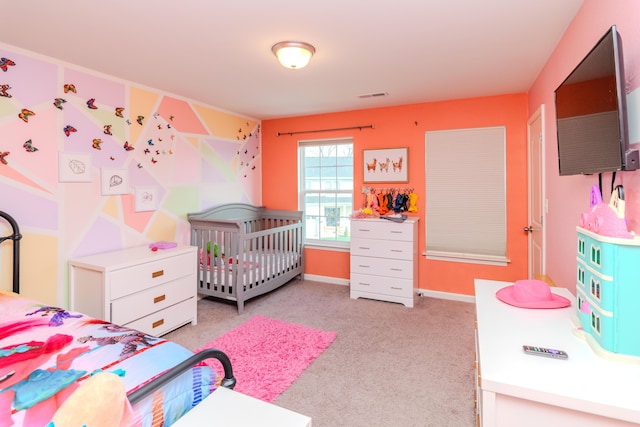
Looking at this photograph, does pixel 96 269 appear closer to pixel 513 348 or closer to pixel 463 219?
pixel 513 348

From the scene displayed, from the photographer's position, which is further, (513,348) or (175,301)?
(175,301)

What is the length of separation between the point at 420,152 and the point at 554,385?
328 centimetres

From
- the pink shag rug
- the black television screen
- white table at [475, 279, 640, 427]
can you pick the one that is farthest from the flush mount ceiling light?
the pink shag rug

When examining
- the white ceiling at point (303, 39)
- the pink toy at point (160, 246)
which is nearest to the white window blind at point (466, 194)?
the white ceiling at point (303, 39)

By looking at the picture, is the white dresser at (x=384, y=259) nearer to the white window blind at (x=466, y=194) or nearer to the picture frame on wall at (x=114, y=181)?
the white window blind at (x=466, y=194)

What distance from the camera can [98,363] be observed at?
128 centimetres

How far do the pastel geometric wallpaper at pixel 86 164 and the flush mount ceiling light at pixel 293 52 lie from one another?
1.64m

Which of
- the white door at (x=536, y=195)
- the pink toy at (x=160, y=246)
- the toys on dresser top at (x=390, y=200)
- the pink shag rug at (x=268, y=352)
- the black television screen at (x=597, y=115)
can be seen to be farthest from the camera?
the toys on dresser top at (x=390, y=200)

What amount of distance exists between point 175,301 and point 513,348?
8.74 ft

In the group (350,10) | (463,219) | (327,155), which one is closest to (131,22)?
(350,10)

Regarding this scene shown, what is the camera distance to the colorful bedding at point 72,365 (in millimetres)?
1035

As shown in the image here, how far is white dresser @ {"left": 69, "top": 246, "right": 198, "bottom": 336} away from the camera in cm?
243

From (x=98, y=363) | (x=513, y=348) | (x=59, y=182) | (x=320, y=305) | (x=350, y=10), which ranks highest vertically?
(x=350, y=10)

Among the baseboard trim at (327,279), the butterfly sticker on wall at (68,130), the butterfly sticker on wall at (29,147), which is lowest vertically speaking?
the baseboard trim at (327,279)
